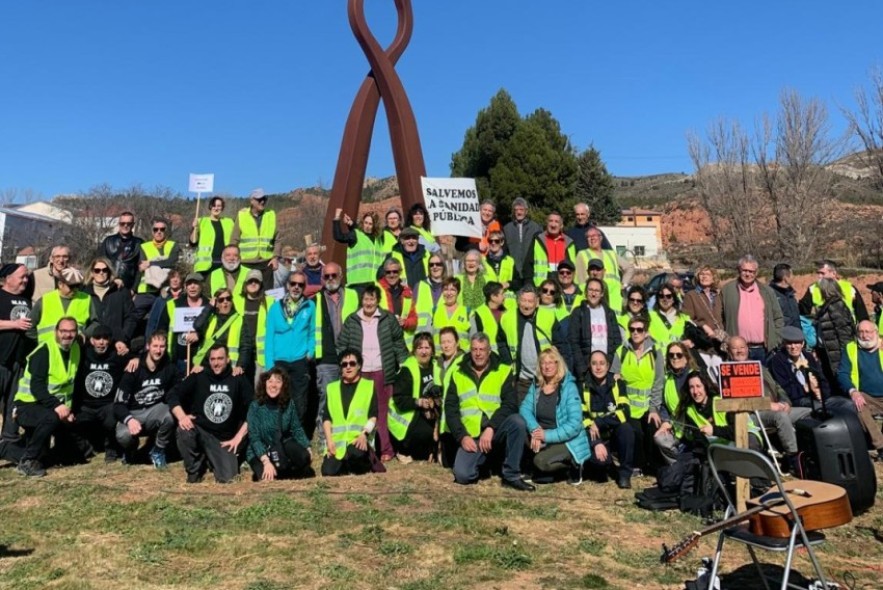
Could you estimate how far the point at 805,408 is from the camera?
20.6 feet

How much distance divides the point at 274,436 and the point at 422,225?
11.6 ft

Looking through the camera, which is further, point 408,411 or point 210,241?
point 210,241

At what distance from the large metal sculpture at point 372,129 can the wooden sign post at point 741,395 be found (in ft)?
28.7

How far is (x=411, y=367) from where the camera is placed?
6.67 meters

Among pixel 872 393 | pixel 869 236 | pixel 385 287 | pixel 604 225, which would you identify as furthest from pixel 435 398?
pixel 604 225

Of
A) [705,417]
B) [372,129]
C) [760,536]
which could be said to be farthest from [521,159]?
[760,536]

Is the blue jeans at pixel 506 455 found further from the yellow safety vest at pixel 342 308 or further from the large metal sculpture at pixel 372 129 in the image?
the large metal sculpture at pixel 372 129

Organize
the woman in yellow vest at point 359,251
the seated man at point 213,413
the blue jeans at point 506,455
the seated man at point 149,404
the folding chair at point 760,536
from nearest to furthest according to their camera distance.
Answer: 1. the folding chair at point 760,536
2. the blue jeans at point 506,455
3. the seated man at point 213,413
4. the seated man at point 149,404
5. the woman in yellow vest at point 359,251

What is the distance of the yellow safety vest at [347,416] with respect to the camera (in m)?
6.26

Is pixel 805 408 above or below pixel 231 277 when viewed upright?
below

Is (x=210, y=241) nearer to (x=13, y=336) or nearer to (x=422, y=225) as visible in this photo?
(x=13, y=336)

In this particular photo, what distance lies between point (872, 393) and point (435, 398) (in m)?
4.19

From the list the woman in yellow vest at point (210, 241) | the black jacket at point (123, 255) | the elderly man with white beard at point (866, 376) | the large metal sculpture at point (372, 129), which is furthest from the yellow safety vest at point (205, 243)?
the elderly man with white beard at point (866, 376)

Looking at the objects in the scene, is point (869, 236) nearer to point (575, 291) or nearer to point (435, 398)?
point (575, 291)
